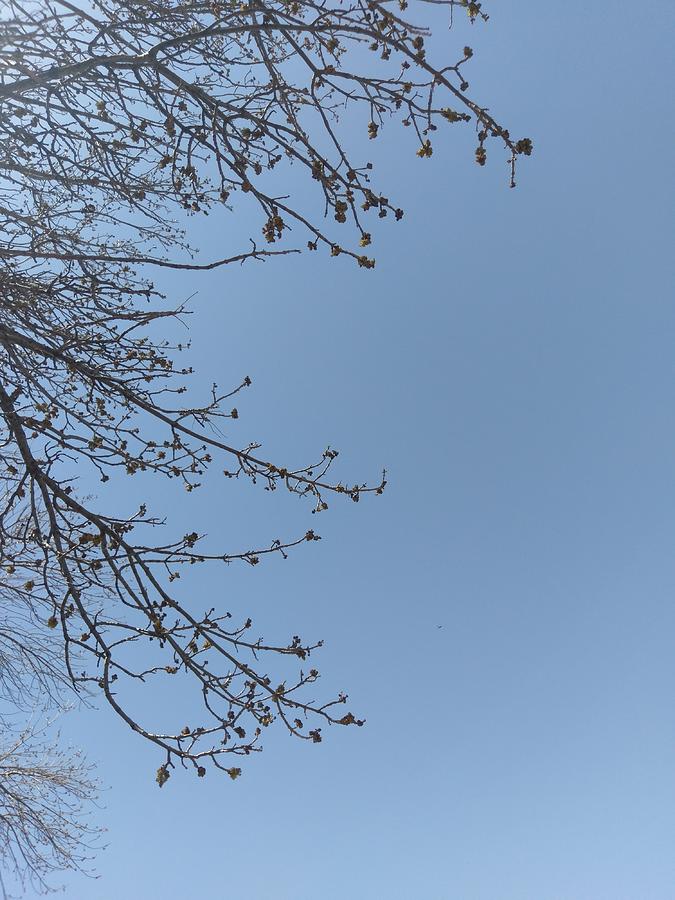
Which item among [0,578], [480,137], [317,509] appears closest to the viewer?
[480,137]

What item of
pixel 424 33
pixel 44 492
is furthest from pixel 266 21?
pixel 44 492

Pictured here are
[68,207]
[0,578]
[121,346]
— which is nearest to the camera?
[121,346]

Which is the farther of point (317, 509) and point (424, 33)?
point (317, 509)

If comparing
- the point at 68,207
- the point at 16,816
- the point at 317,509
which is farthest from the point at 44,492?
the point at 16,816

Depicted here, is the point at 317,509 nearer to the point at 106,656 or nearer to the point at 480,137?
the point at 106,656

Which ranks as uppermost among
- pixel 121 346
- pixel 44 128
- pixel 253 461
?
pixel 44 128

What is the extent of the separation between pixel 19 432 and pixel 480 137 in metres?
2.88

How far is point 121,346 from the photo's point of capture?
3887 mm

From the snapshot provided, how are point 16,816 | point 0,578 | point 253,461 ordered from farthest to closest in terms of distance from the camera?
point 16,816 → point 0,578 → point 253,461

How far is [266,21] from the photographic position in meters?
2.82

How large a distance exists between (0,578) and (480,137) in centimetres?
669

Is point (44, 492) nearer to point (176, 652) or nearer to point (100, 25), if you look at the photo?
point (176, 652)

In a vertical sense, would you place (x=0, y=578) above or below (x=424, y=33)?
above

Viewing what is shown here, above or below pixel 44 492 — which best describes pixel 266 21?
above
